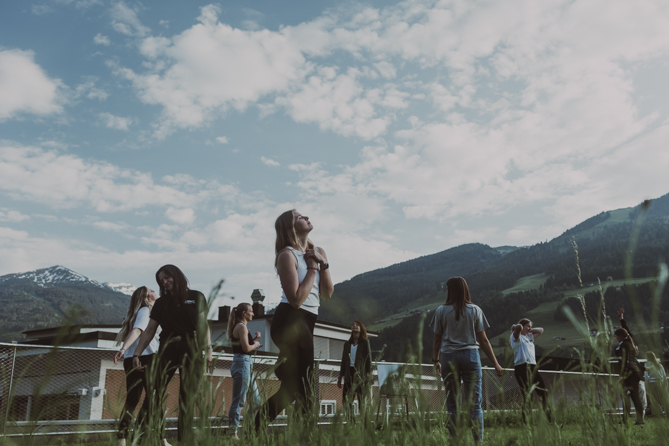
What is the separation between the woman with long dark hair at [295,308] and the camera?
2.97 meters

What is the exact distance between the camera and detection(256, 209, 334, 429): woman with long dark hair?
2969mm

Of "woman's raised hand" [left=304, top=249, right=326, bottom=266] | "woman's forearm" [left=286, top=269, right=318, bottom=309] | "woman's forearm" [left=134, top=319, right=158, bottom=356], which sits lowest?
"woman's forearm" [left=134, top=319, right=158, bottom=356]

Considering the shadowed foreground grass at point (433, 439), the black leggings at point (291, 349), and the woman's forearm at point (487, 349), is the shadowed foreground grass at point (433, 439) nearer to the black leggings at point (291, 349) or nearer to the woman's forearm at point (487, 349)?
the black leggings at point (291, 349)

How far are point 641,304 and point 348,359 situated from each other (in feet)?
24.3

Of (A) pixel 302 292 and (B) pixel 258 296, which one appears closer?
(A) pixel 302 292

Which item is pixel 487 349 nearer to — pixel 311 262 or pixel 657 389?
pixel 311 262

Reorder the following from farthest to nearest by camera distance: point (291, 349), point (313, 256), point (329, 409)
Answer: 1. point (313, 256)
2. point (291, 349)
3. point (329, 409)

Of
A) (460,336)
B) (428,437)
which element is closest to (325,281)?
(428,437)

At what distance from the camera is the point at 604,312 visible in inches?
70.3

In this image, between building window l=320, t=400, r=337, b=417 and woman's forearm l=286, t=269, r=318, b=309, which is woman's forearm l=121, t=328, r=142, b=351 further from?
building window l=320, t=400, r=337, b=417


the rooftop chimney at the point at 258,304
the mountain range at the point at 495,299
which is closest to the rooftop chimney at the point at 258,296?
the rooftop chimney at the point at 258,304

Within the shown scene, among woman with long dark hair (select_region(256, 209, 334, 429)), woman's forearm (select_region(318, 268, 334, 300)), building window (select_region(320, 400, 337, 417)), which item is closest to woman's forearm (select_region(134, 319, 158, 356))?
woman with long dark hair (select_region(256, 209, 334, 429))

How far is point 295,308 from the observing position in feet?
10.1

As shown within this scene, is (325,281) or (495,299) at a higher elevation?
(495,299)
